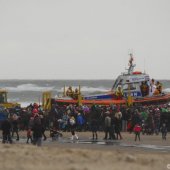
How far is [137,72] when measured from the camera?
52344 mm

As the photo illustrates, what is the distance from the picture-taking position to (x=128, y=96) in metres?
48.6

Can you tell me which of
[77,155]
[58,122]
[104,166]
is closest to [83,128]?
[58,122]

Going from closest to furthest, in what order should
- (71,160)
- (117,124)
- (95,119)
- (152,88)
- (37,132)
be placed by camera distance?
(71,160) < (37,132) < (117,124) < (95,119) < (152,88)

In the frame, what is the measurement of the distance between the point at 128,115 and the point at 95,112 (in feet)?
6.04

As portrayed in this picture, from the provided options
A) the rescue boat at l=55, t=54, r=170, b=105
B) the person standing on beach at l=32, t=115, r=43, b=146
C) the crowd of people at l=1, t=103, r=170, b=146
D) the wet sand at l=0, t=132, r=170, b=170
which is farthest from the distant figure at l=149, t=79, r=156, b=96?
the wet sand at l=0, t=132, r=170, b=170

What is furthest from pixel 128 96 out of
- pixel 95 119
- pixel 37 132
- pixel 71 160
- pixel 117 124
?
pixel 71 160

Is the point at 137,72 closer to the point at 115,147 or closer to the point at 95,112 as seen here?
the point at 95,112

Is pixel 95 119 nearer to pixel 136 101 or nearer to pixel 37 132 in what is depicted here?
pixel 37 132

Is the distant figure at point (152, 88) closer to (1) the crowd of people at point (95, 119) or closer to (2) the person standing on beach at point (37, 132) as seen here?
(1) the crowd of people at point (95, 119)

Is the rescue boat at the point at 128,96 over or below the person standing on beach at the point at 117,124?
over

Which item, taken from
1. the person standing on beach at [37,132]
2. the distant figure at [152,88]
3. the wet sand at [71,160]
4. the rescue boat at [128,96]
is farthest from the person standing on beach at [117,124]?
the distant figure at [152,88]

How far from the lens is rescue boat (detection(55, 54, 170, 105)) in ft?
163

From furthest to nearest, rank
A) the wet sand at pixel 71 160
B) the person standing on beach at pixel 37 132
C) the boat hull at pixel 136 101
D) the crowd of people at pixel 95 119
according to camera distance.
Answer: the boat hull at pixel 136 101 < the crowd of people at pixel 95 119 < the person standing on beach at pixel 37 132 < the wet sand at pixel 71 160

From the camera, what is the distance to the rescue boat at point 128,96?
49.5m
